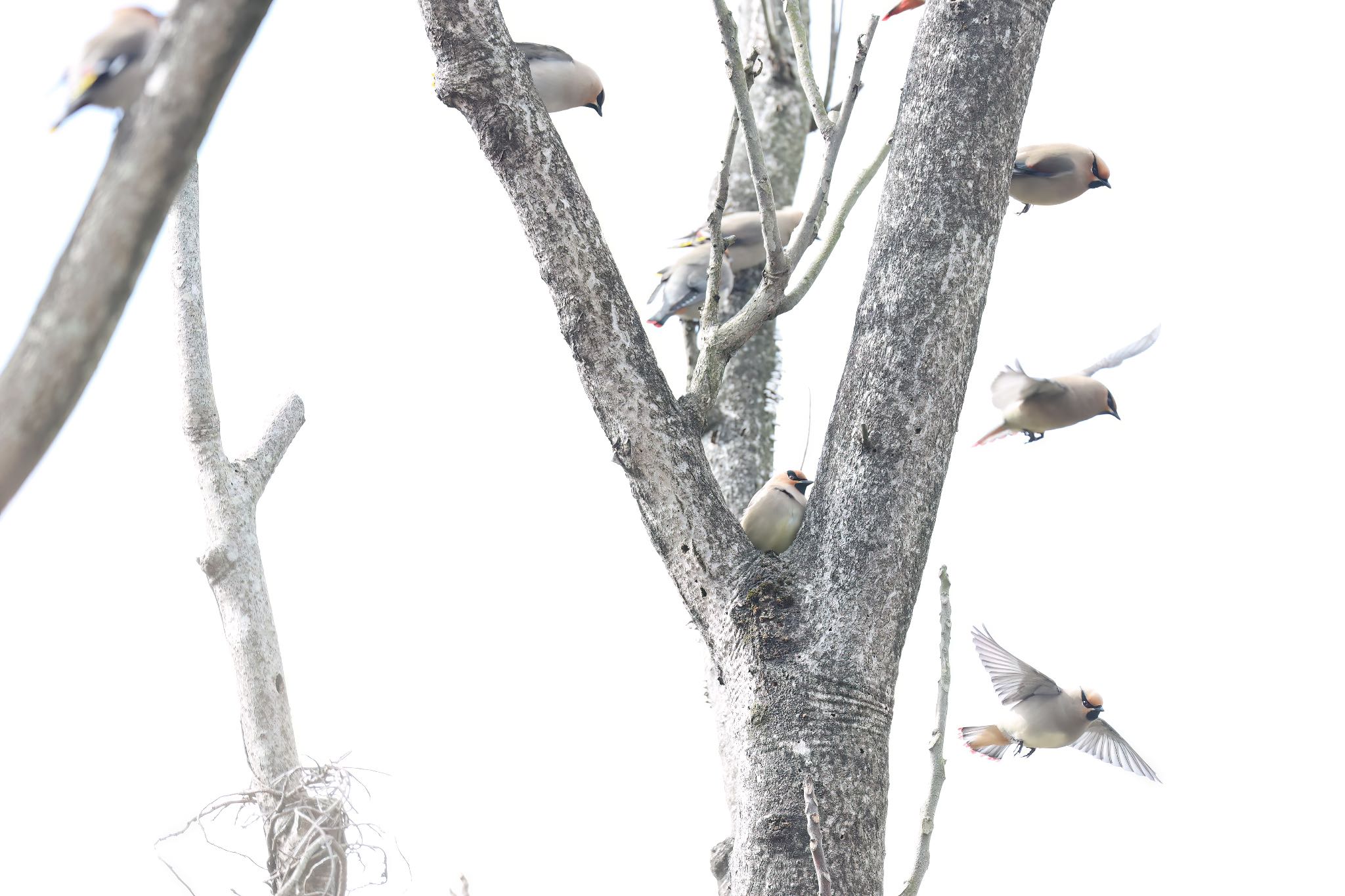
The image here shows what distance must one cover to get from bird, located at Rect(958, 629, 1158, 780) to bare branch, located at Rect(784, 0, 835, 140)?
3.48ft

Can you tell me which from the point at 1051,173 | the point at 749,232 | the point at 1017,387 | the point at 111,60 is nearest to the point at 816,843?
the point at 111,60

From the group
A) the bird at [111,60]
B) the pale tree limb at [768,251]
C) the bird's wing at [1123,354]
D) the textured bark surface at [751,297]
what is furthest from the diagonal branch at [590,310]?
the bird's wing at [1123,354]

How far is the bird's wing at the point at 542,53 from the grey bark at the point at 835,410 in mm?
1156

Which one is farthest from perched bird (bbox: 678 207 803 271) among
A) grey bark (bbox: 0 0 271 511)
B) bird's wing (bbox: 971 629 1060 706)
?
grey bark (bbox: 0 0 271 511)

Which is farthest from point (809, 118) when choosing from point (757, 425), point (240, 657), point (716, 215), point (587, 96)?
point (240, 657)

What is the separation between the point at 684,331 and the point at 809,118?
61cm

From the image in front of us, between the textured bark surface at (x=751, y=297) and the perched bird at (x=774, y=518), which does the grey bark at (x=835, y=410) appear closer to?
the perched bird at (x=774, y=518)

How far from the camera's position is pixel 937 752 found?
5.07 feet

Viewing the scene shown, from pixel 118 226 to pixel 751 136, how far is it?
1.10 metres

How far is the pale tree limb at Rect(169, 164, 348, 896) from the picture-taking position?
2.06m

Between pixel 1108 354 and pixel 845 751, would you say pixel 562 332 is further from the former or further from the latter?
pixel 1108 354

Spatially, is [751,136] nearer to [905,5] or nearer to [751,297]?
[751,297]

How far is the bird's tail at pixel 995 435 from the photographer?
2393 millimetres

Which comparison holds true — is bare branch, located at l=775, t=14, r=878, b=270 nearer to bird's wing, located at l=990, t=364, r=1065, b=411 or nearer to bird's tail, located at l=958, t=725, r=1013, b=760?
bird's wing, located at l=990, t=364, r=1065, b=411
